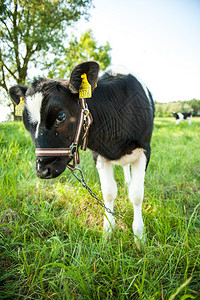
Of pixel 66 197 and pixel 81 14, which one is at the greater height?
pixel 81 14

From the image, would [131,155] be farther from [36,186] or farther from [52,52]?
[52,52]

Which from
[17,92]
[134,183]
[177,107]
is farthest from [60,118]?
[177,107]

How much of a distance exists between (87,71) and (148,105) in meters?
1.00

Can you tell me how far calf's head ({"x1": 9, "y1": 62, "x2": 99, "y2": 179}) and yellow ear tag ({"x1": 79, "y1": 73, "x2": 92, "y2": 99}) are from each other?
1.1 inches

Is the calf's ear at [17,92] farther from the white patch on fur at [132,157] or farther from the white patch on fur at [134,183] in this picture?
the white patch on fur at [132,157]

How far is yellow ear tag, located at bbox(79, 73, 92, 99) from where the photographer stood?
1465 mm

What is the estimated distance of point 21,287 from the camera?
1.38 meters

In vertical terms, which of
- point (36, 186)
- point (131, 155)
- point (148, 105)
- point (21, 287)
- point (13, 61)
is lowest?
point (21, 287)

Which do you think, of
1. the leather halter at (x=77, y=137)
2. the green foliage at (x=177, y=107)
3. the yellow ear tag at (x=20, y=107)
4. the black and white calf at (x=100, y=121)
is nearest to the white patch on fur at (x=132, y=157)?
the black and white calf at (x=100, y=121)

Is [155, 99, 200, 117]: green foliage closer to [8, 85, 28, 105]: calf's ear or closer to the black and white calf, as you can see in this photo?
the black and white calf

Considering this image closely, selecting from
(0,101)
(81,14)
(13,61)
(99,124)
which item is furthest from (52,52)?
(99,124)

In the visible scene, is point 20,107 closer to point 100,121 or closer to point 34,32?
point 100,121

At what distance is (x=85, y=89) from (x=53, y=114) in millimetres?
322

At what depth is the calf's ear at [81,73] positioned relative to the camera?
4.71 ft
